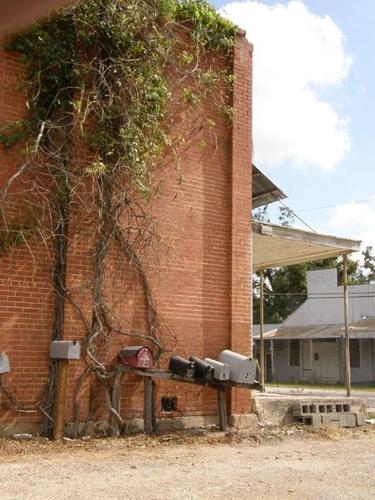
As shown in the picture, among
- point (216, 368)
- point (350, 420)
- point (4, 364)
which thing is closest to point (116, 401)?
point (216, 368)

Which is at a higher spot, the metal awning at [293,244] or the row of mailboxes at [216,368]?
the metal awning at [293,244]

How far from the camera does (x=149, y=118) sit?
9.89 m

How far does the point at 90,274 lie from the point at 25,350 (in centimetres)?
142

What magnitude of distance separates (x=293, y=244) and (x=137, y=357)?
200 inches

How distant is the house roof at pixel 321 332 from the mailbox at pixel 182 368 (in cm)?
2297

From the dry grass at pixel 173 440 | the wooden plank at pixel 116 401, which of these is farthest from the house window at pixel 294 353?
the wooden plank at pixel 116 401

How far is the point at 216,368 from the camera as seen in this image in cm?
977

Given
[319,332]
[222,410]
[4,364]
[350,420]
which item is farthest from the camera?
[319,332]

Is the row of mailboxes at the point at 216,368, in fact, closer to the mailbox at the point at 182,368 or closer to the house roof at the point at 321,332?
the mailbox at the point at 182,368

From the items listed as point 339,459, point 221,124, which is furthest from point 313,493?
Answer: point 221,124

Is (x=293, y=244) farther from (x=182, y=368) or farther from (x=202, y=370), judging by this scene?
(x=182, y=368)

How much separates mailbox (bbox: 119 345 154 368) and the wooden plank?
24 centimetres

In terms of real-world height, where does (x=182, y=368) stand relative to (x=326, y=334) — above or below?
below

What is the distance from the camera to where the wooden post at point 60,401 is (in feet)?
28.7
